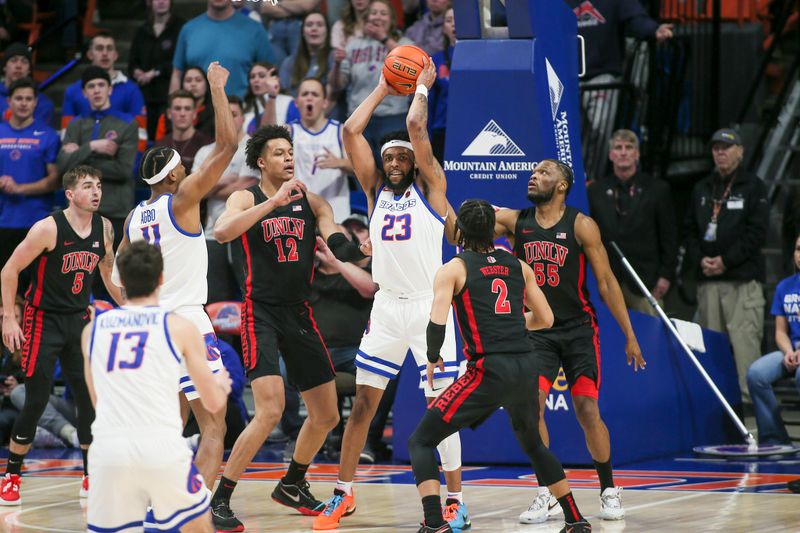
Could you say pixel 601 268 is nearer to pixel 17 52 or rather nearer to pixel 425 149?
pixel 425 149

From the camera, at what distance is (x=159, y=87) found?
14.3 m

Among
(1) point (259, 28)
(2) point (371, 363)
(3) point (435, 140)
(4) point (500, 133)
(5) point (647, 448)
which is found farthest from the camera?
(1) point (259, 28)

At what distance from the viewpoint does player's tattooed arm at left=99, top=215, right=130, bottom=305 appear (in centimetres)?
874

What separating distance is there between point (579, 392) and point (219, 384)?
329 centimetres

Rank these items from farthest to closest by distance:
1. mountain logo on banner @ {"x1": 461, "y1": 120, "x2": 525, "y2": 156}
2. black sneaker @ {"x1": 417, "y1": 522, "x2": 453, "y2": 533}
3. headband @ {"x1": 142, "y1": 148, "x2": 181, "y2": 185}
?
mountain logo on banner @ {"x1": 461, "y1": 120, "x2": 525, "y2": 156} < headband @ {"x1": 142, "y1": 148, "x2": 181, "y2": 185} < black sneaker @ {"x1": 417, "y1": 522, "x2": 453, "y2": 533}

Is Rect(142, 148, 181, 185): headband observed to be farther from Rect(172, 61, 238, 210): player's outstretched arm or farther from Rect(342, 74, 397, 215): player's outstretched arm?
Rect(342, 74, 397, 215): player's outstretched arm

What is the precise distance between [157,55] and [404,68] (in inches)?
270

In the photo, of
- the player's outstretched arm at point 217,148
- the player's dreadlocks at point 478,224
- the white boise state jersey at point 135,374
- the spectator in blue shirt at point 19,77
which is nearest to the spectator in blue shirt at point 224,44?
the spectator in blue shirt at point 19,77

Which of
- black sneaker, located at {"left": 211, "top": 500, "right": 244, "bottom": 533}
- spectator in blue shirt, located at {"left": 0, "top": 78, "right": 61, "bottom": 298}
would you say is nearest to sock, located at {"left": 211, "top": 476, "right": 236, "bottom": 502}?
black sneaker, located at {"left": 211, "top": 500, "right": 244, "bottom": 533}

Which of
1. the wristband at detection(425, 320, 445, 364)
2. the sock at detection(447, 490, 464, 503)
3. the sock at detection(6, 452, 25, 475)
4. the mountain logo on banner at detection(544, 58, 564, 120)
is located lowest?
the sock at detection(6, 452, 25, 475)

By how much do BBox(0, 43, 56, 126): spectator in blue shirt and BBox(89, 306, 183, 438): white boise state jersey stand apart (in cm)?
874

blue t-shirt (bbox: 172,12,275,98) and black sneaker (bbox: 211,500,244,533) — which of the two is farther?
blue t-shirt (bbox: 172,12,275,98)

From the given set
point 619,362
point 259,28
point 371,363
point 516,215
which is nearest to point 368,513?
point 371,363

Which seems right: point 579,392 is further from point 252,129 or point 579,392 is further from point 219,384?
point 252,129
